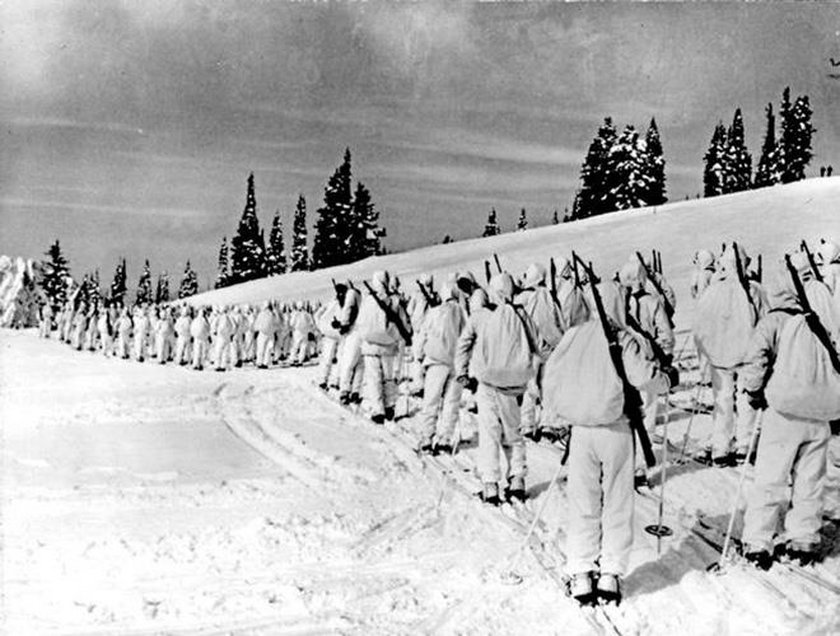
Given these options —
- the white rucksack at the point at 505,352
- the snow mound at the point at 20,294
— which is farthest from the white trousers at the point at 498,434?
the snow mound at the point at 20,294

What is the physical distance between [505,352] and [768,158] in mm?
70894

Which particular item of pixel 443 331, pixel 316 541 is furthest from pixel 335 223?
pixel 316 541

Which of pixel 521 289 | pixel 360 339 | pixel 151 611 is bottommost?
pixel 151 611

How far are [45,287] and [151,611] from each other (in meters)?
75.3

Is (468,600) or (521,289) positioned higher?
(521,289)

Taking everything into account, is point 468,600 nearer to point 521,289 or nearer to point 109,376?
point 521,289

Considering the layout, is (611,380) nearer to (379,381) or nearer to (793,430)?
(793,430)

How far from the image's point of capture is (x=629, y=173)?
65875mm

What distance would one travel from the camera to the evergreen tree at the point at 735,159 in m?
73.3

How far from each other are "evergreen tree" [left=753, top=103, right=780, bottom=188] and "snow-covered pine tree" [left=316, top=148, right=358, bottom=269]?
115ft

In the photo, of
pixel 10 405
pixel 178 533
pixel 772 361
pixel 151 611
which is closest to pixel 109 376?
pixel 10 405

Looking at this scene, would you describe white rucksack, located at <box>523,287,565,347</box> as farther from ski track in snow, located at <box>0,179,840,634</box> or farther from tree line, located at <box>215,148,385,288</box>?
tree line, located at <box>215,148,385,288</box>

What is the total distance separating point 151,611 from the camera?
5461 millimetres

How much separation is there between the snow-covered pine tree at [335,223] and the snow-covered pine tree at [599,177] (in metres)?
19.9
